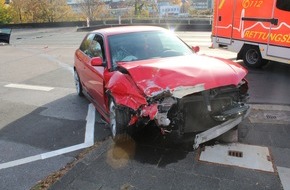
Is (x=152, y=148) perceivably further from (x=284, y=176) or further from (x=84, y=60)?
(x=84, y=60)

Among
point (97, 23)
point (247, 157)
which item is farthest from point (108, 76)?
point (97, 23)

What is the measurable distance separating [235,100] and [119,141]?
1808mm

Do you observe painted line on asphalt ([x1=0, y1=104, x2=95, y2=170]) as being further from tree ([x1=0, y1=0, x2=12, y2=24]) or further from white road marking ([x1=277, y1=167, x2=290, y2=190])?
tree ([x1=0, y1=0, x2=12, y2=24])

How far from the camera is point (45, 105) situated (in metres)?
6.96

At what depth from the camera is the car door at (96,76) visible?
17.1 ft

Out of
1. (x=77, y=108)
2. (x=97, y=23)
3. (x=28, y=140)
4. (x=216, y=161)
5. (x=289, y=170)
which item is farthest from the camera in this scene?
(x=97, y=23)

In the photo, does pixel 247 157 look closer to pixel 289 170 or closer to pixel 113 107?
pixel 289 170

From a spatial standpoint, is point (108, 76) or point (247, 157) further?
point (108, 76)

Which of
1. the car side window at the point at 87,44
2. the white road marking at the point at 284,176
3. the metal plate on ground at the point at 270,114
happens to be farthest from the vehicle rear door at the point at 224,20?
the white road marking at the point at 284,176

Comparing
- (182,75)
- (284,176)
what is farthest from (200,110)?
(284,176)

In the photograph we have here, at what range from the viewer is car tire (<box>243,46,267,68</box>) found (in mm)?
8969

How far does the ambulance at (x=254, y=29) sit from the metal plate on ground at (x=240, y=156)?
427cm

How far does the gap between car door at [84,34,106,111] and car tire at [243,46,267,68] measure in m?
5.07

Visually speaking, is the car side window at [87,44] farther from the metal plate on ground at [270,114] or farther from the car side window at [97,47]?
the metal plate on ground at [270,114]
